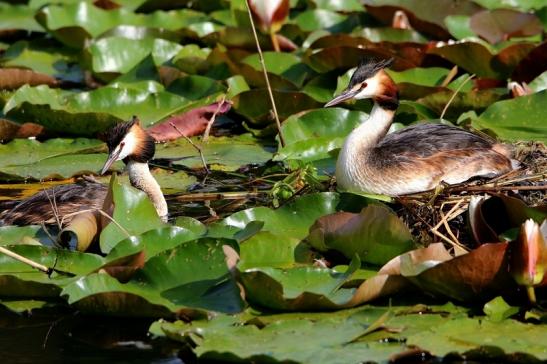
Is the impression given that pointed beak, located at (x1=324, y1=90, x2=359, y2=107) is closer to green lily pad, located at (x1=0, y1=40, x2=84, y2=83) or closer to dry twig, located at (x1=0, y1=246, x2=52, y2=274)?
dry twig, located at (x1=0, y1=246, x2=52, y2=274)

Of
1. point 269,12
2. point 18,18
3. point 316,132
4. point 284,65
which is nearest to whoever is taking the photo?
point 316,132

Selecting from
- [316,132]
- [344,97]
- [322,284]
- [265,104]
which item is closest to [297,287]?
[322,284]

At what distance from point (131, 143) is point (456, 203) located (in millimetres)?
2371

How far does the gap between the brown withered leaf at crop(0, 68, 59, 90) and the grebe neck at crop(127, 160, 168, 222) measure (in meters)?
3.06

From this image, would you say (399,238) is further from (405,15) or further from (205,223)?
(405,15)

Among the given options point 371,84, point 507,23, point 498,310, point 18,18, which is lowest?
point 18,18

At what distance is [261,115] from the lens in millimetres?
10273

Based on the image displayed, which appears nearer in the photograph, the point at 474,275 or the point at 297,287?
the point at 474,275

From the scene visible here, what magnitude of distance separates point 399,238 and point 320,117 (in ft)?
9.74

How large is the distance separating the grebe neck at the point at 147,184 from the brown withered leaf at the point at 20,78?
3063 mm

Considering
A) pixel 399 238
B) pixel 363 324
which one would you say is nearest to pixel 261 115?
pixel 399 238

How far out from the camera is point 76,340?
615 cm

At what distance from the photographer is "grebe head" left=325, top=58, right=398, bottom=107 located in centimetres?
813

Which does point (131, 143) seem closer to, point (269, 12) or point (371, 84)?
point (371, 84)
